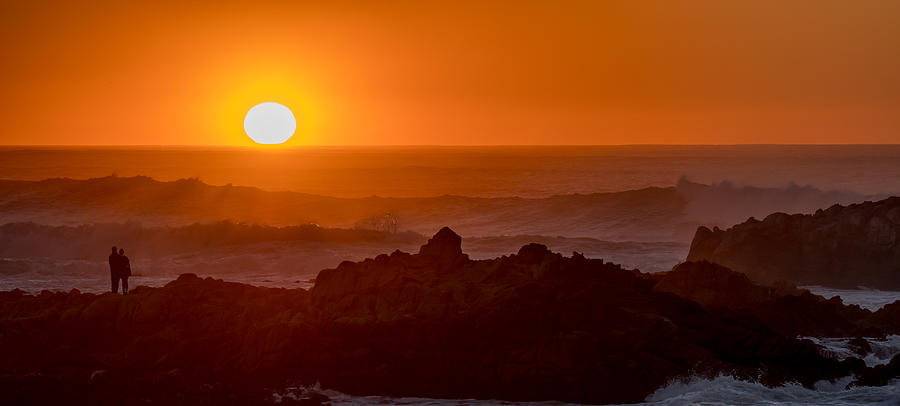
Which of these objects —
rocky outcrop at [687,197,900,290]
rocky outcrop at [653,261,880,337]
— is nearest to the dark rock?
rocky outcrop at [653,261,880,337]

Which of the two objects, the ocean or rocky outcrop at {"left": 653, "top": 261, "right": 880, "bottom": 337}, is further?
the ocean

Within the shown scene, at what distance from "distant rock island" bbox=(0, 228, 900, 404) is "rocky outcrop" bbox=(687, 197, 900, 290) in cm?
722

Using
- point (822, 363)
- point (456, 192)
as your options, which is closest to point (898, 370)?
point (822, 363)

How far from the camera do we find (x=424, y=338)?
674 inches

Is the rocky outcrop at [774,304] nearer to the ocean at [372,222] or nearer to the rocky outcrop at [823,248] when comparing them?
the ocean at [372,222]

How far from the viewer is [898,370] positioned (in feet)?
52.7

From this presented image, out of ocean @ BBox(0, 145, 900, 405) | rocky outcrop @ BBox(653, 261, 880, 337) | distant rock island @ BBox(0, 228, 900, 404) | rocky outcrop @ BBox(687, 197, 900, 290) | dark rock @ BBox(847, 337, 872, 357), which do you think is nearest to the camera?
distant rock island @ BBox(0, 228, 900, 404)

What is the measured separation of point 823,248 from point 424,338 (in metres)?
14.2

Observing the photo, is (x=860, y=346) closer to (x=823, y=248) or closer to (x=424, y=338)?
(x=424, y=338)

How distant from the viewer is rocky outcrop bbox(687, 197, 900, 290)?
2688 centimetres

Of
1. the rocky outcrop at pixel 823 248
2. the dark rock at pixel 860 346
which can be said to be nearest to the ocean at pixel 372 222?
the dark rock at pixel 860 346

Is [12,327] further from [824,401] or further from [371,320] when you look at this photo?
[824,401]

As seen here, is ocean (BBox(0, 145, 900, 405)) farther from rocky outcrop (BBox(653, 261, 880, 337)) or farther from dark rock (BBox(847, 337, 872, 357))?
rocky outcrop (BBox(653, 261, 880, 337))

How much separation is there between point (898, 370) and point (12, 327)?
44.1 feet
